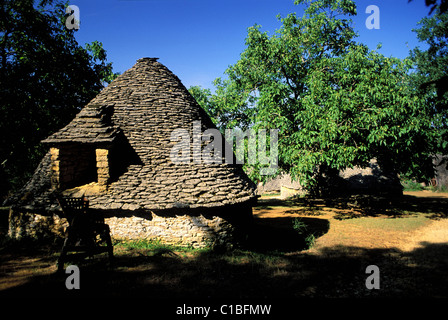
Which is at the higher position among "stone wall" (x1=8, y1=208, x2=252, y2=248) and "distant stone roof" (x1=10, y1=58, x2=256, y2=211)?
"distant stone roof" (x1=10, y1=58, x2=256, y2=211)

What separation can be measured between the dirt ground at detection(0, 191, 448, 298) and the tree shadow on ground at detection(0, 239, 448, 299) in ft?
0.07

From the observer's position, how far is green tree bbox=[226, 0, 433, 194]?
10258mm

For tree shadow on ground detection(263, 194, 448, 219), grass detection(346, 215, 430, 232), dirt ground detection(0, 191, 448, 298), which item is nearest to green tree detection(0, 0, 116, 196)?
dirt ground detection(0, 191, 448, 298)

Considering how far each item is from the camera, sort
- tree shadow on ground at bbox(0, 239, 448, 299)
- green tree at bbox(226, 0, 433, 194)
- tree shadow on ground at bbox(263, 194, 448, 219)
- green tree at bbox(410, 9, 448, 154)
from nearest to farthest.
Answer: tree shadow on ground at bbox(0, 239, 448, 299) → green tree at bbox(226, 0, 433, 194) → tree shadow on ground at bbox(263, 194, 448, 219) → green tree at bbox(410, 9, 448, 154)

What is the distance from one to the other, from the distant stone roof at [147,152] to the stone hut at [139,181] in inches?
1.4

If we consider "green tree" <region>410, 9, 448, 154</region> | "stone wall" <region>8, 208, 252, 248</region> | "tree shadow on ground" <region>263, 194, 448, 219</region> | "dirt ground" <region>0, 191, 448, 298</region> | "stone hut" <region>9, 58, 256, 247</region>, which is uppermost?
"green tree" <region>410, 9, 448, 154</region>

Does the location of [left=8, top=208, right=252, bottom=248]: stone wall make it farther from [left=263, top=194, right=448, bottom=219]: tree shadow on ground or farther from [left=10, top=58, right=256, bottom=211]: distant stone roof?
[left=263, top=194, right=448, bottom=219]: tree shadow on ground

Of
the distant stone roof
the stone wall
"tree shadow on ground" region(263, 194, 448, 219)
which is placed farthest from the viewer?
"tree shadow on ground" region(263, 194, 448, 219)

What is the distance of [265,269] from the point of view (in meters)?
6.14

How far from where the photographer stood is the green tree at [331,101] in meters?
10.3

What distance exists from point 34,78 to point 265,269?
15.3 meters

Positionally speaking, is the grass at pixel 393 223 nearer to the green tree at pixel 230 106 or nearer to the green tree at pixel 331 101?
the green tree at pixel 331 101

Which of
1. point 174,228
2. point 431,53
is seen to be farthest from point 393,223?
point 431,53
